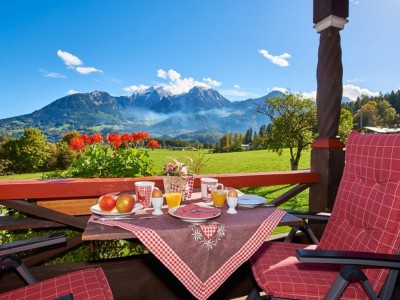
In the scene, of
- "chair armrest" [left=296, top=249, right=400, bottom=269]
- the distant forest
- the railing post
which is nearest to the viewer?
"chair armrest" [left=296, top=249, right=400, bottom=269]

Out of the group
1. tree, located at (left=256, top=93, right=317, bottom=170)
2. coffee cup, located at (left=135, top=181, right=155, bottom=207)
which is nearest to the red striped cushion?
coffee cup, located at (left=135, top=181, right=155, bottom=207)

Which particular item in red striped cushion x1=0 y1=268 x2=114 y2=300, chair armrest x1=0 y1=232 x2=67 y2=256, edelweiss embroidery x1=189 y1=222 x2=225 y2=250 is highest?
edelweiss embroidery x1=189 y1=222 x2=225 y2=250

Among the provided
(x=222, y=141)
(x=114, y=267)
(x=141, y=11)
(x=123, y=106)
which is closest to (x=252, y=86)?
(x=123, y=106)

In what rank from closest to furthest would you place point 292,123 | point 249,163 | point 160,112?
point 292,123 → point 249,163 → point 160,112

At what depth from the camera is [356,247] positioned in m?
1.46

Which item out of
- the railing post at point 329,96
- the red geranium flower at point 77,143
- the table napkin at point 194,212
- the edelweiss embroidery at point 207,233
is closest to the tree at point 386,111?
the railing post at point 329,96

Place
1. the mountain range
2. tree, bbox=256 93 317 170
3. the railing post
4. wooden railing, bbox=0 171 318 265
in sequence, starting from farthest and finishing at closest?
the mountain range, tree, bbox=256 93 317 170, the railing post, wooden railing, bbox=0 171 318 265

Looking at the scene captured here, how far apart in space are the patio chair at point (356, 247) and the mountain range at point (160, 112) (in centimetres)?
7580

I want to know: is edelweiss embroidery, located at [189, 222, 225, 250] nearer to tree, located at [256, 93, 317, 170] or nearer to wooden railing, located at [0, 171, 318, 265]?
wooden railing, located at [0, 171, 318, 265]

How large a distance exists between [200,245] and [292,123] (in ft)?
53.1

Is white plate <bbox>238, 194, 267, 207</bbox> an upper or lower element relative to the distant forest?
lower

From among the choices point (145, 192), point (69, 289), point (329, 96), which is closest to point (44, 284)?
point (69, 289)

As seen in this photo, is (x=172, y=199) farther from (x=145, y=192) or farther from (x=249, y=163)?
(x=249, y=163)

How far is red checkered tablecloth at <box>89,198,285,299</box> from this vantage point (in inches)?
44.1
